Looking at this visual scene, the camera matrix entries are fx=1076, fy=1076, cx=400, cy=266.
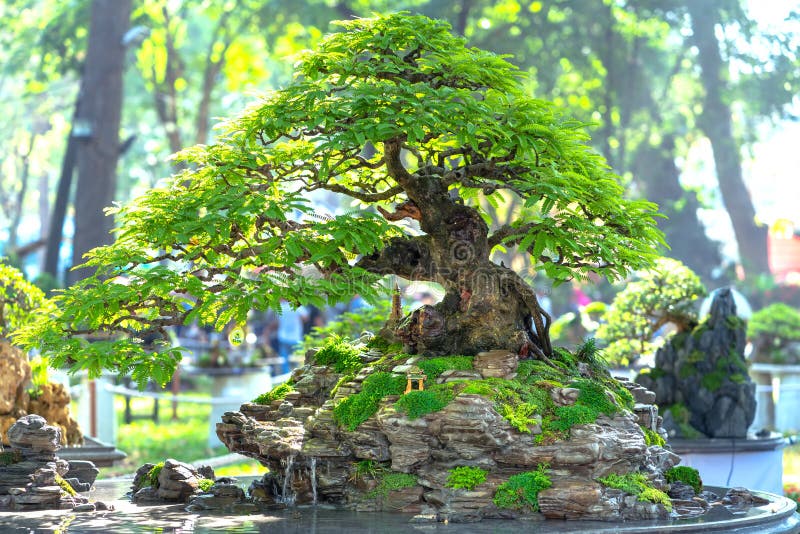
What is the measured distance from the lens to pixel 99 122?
820 inches

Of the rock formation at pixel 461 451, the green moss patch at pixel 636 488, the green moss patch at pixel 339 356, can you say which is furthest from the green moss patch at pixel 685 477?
the green moss patch at pixel 339 356

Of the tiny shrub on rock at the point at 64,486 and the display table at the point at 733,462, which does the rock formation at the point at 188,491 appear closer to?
the tiny shrub on rock at the point at 64,486

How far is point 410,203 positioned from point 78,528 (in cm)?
408

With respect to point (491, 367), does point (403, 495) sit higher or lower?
lower

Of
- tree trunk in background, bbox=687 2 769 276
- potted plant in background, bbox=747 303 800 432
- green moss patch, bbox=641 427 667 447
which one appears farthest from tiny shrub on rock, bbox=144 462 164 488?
tree trunk in background, bbox=687 2 769 276

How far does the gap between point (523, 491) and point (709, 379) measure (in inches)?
224

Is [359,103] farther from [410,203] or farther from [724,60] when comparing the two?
[724,60]

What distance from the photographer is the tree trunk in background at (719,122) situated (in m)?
30.3

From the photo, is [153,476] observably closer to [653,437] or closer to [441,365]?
[441,365]

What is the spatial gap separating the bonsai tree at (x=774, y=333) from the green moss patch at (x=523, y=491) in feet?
47.3

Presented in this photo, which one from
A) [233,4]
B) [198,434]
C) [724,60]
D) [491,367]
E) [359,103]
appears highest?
[233,4]

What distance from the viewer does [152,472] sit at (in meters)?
10.2

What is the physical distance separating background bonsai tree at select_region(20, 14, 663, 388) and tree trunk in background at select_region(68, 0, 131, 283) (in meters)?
11.0

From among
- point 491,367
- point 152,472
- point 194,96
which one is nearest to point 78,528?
point 152,472
